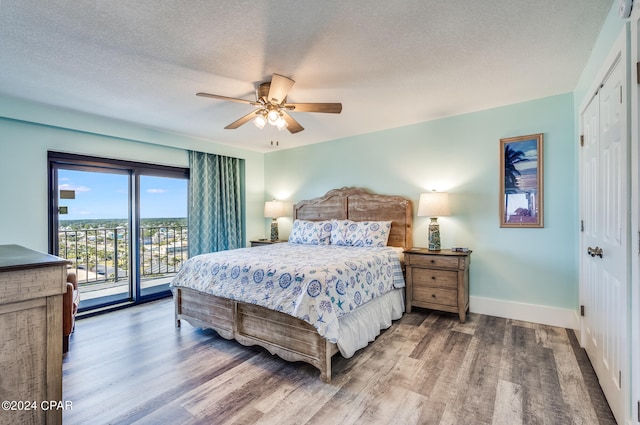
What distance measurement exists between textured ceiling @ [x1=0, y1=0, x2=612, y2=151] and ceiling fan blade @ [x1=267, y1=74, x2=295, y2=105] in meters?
0.16

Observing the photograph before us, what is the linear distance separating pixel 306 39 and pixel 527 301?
349cm

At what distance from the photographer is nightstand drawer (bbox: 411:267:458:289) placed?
3.22 meters

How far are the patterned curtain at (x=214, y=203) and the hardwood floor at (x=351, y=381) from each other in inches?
74.3

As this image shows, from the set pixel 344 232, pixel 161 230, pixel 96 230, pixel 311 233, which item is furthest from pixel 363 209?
pixel 96 230

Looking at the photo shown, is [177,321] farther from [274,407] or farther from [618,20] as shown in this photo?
[618,20]

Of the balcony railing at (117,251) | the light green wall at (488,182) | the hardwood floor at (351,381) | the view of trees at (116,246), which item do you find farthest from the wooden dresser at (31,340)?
the light green wall at (488,182)

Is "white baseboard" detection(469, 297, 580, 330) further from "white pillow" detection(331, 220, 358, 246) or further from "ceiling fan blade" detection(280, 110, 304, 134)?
"ceiling fan blade" detection(280, 110, 304, 134)

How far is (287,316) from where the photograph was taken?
2299mm

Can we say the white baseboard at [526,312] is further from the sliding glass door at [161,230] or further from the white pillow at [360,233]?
the sliding glass door at [161,230]

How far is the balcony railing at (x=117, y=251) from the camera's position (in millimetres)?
4027

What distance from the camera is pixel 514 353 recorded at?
2.49m

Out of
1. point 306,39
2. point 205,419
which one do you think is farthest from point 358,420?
point 306,39

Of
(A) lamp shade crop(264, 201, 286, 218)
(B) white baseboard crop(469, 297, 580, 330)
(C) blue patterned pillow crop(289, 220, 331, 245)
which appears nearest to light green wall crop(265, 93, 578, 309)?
(B) white baseboard crop(469, 297, 580, 330)

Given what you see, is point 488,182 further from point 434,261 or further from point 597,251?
point 597,251
